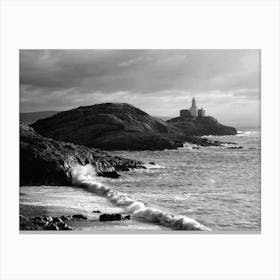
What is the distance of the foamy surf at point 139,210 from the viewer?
7.41m

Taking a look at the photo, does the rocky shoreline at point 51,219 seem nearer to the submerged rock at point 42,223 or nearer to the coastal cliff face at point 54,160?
the submerged rock at point 42,223

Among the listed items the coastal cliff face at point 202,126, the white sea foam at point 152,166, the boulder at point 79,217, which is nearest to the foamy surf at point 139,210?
the boulder at point 79,217

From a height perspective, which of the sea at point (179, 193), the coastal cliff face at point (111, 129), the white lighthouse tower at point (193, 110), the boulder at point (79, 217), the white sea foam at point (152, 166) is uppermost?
the white lighthouse tower at point (193, 110)

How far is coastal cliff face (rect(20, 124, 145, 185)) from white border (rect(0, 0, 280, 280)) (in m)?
0.20

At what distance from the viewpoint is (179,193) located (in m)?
7.63

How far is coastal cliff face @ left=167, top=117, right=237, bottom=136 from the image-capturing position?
774cm

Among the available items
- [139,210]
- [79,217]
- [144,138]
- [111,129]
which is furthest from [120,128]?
[79,217]

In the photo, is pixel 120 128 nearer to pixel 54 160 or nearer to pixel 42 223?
pixel 54 160

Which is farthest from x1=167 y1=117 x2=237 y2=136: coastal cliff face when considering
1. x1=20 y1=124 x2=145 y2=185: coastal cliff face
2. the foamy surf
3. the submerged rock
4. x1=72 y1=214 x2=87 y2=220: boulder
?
the submerged rock

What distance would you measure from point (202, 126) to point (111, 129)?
4.60 ft
